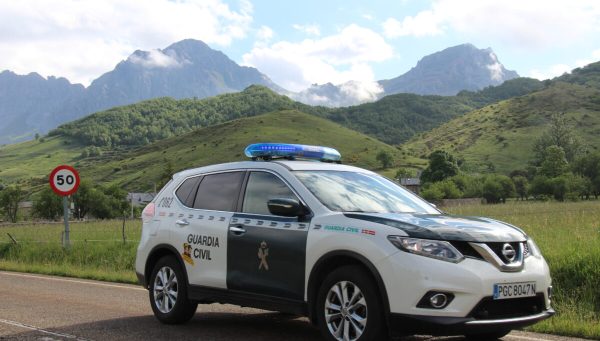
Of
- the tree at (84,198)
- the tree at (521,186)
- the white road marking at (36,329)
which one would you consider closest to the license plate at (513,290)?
the white road marking at (36,329)

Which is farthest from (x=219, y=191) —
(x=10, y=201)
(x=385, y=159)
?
(x=385, y=159)

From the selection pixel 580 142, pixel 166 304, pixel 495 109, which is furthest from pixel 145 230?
pixel 495 109

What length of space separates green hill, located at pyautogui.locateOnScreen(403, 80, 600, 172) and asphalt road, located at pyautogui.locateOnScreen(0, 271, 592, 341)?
140227 mm

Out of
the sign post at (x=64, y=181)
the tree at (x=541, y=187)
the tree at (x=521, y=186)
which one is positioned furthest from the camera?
the tree at (x=521, y=186)

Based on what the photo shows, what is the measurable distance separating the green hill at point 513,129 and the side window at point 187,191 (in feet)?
465

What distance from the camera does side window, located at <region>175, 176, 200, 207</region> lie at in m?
7.84

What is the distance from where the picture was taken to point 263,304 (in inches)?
253

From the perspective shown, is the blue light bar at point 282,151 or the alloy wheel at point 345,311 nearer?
the alloy wheel at point 345,311

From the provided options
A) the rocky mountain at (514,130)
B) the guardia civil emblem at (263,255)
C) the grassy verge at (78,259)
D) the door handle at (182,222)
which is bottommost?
the grassy verge at (78,259)

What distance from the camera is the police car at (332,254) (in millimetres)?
5148

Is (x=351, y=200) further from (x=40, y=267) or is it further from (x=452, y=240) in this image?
(x=40, y=267)

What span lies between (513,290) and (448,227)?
0.72m

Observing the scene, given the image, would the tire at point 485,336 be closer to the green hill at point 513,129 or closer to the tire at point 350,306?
the tire at point 350,306

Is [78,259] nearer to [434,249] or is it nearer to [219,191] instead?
[219,191]
